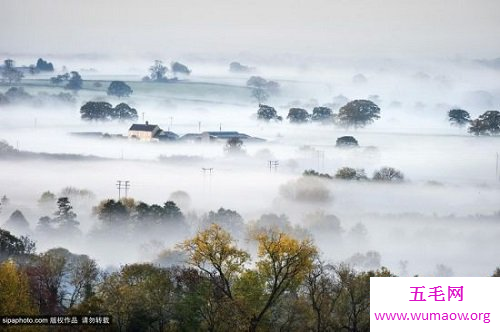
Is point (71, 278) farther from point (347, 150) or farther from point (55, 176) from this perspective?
point (347, 150)

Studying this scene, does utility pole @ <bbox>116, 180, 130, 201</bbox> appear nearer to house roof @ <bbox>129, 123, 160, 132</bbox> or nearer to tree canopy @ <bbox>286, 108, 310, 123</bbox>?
house roof @ <bbox>129, 123, 160, 132</bbox>

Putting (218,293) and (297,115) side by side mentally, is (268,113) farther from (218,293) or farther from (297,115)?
(218,293)

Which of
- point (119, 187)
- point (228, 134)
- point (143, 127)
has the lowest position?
point (119, 187)

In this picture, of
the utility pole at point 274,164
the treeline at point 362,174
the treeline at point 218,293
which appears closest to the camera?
the treeline at point 218,293

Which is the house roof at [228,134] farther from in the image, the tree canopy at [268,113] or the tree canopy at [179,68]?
the tree canopy at [179,68]

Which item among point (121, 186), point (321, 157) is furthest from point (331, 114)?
point (121, 186)

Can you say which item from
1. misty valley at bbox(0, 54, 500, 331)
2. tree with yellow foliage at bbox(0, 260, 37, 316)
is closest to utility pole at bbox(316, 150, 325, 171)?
misty valley at bbox(0, 54, 500, 331)

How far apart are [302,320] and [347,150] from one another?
519 cm

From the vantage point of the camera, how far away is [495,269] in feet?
60.1

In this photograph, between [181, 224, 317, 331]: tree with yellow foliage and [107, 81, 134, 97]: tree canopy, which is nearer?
[181, 224, 317, 331]: tree with yellow foliage

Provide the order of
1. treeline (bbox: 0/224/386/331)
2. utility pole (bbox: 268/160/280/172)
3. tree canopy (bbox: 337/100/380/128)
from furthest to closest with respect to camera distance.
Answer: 1. tree canopy (bbox: 337/100/380/128)
2. utility pole (bbox: 268/160/280/172)
3. treeline (bbox: 0/224/386/331)

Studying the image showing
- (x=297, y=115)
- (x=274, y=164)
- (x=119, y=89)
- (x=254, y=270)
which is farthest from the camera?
(x=119, y=89)

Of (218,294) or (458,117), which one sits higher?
(458,117)

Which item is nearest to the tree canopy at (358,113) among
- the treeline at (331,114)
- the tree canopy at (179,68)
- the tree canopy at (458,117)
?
the treeline at (331,114)
